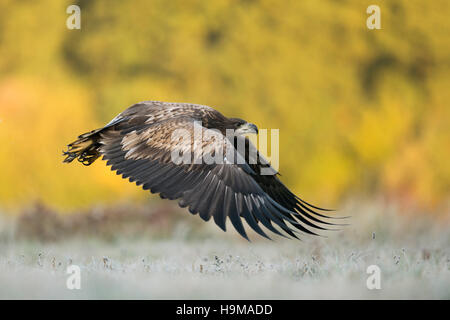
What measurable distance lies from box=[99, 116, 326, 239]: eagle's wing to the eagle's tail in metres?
0.28

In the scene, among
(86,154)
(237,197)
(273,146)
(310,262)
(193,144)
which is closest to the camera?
(237,197)

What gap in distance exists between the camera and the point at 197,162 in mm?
5160

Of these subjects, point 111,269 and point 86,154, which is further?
point 86,154

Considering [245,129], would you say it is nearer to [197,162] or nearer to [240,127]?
[240,127]

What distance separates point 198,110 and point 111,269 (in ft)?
5.59

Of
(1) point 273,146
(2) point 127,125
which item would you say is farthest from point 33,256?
(1) point 273,146

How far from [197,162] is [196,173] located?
10 centimetres

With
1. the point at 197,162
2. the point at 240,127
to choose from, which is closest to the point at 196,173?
the point at 197,162

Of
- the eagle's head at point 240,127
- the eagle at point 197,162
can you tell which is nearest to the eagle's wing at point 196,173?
the eagle at point 197,162

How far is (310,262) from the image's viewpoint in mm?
5664

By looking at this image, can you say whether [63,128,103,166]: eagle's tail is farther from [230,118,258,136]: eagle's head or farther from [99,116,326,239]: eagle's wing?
[230,118,258,136]: eagle's head

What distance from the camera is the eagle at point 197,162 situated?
4879mm

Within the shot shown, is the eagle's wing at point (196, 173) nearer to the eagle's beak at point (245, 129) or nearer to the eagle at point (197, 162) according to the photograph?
the eagle at point (197, 162)

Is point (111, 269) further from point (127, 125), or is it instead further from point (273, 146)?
point (273, 146)
